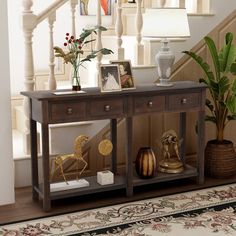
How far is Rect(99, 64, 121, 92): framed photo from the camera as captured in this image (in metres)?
3.64

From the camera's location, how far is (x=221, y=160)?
14.1ft

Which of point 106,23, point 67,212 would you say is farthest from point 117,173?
point 106,23

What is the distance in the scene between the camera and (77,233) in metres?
3.19

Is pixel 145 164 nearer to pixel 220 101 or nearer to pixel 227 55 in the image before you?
pixel 220 101

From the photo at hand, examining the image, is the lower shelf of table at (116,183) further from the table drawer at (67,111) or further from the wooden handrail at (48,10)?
the wooden handrail at (48,10)

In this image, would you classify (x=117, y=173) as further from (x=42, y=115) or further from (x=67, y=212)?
(x=42, y=115)

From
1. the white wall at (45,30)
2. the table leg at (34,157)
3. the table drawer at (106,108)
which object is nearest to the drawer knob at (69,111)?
the table drawer at (106,108)

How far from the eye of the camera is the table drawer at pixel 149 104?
3.73 meters

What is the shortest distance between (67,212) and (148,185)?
849 millimetres

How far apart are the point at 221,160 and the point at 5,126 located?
72.7 inches

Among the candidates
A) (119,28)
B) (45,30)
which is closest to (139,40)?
(119,28)

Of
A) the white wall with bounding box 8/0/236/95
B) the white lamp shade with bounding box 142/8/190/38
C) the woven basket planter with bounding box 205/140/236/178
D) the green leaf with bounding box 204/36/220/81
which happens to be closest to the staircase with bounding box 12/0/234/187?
the white wall with bounding box 8/0/236/95

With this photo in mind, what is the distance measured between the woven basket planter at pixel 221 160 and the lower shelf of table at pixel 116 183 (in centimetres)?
25

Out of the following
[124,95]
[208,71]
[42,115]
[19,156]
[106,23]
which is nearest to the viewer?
[42,115]
